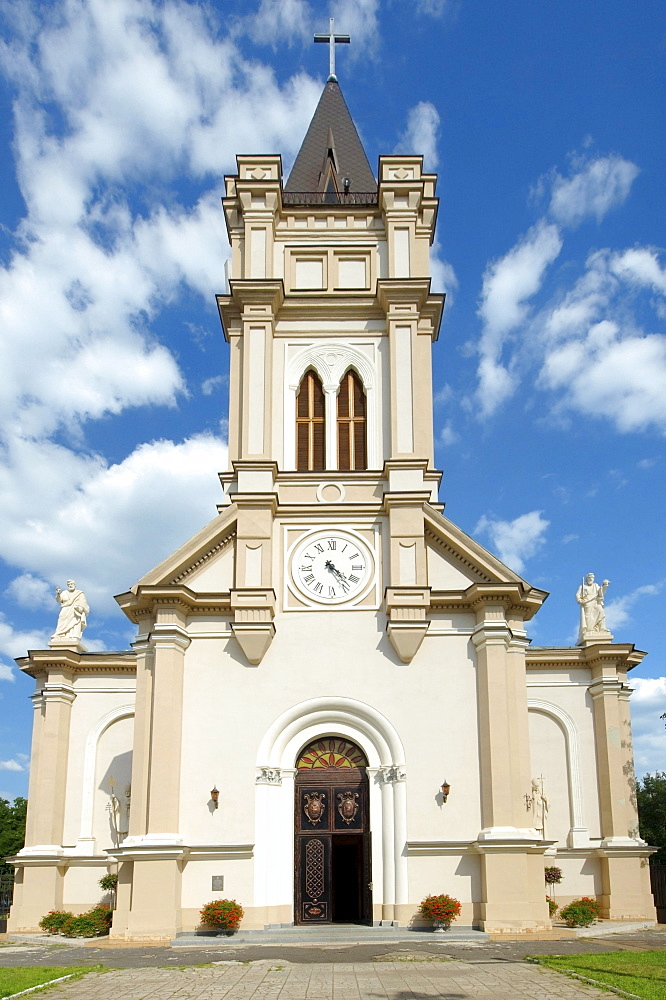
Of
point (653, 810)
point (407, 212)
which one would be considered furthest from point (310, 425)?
point (653, 810)

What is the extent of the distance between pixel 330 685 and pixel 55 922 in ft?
35.1

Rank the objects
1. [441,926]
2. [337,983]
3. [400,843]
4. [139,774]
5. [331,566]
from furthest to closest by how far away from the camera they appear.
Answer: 1. [331,566]
2. [139,774]
3. [400,843]
4. [441,926]
5. [337,983]

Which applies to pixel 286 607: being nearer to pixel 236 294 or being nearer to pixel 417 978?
pixel 236 294

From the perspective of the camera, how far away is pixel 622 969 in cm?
1723

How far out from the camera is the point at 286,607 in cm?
2688

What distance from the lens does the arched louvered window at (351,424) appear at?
96.3ft

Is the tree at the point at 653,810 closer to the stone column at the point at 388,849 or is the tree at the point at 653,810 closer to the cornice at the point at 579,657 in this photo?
the cornice at the point at 579,657

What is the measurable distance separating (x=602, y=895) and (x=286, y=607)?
13.5m

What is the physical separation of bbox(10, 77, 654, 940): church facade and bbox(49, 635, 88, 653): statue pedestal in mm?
126

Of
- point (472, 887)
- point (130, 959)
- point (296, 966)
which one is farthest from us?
point (472, 887)

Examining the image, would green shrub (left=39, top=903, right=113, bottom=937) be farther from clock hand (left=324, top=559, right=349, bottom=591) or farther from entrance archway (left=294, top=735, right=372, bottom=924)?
→ clock hand (left=324, top=559, right=349, bottom=591)

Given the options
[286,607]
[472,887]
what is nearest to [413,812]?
[472,887]

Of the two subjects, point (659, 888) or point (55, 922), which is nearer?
point (55, 922)

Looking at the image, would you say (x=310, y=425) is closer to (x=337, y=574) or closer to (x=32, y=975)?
(x=337, y=574)
